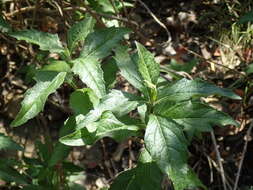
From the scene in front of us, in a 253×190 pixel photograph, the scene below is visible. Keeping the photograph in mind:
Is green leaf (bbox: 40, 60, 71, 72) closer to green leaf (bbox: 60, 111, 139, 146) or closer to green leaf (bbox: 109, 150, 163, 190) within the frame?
green leaf (bbox: 60, 111, 139, 146)

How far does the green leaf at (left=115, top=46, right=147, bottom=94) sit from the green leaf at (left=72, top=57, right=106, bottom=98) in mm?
126

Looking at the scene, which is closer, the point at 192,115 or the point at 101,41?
the point at 192,115

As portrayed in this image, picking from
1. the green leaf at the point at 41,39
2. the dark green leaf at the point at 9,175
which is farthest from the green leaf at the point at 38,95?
the dark green leaf at the point at 9,175

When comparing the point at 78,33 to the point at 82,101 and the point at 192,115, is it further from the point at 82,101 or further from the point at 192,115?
the point at 192,115

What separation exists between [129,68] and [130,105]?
230mm

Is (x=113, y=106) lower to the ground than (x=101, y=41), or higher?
lower

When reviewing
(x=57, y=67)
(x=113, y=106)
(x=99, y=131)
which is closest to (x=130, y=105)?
(x=113, y=106)

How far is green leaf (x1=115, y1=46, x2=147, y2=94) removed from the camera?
1856 mm

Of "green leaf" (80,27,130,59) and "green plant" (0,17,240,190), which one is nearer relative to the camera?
"green plant" (0,17,240,190)

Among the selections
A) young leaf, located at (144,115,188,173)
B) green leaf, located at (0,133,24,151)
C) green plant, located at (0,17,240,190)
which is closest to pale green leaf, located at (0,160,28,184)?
green leaf, located at (0,133,24,151)

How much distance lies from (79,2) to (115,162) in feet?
3.92

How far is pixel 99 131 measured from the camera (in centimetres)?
169

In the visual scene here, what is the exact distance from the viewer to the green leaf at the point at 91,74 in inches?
69.1

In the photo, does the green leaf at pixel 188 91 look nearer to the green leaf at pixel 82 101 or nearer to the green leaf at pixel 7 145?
the green leaf at pixel 82 101
